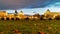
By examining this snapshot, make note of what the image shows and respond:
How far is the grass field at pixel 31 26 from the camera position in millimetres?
1887

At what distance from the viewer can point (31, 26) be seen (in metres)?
2.01

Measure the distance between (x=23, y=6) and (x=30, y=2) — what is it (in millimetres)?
118

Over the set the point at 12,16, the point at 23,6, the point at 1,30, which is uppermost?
the point at 23,6

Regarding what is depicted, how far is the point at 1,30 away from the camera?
1920 mm

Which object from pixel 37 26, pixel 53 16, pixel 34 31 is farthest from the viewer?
pixel 53 16

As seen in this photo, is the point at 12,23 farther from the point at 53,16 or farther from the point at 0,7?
the point at 53,16

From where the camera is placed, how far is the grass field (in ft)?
6.19

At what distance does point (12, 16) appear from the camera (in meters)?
2.22

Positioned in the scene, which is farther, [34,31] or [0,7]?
[0,7]

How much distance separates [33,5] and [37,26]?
1.19 feet

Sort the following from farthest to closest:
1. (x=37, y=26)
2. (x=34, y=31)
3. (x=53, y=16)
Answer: (x=53, y=16) → (x=37, y=26) → (x=34, y=31)

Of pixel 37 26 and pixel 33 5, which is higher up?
pixel 33 5

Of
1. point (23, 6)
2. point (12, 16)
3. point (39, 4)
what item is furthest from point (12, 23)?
point (39, 4)

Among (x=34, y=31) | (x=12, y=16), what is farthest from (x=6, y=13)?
(x=34, y=31)
